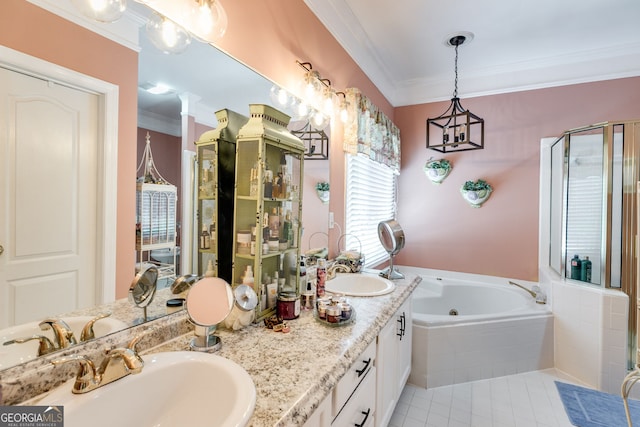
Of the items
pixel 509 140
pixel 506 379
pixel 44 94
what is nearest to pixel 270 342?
pixel 44 94

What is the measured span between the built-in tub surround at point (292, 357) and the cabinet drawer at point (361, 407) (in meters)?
0.19

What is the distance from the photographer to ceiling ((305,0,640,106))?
2162 millimetres

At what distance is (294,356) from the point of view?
0.95 meters

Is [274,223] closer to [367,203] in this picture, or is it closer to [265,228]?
[265,228]

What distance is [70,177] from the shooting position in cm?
79

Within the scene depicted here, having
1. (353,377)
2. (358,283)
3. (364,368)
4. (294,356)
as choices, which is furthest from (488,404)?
(294,356)

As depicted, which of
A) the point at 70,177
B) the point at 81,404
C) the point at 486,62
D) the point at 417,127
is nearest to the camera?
the point at 81,404

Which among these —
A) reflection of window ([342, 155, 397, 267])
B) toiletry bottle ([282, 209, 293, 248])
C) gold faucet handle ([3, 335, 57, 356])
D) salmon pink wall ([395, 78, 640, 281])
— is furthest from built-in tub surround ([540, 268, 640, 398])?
gold faucet handle ([3, 335, 57, 356])

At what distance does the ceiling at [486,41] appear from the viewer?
2.16 m

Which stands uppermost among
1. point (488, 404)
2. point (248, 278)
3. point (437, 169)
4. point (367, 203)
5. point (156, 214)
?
point (437, 169)

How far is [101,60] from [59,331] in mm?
729

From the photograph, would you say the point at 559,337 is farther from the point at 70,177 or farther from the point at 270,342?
the point at 70,177

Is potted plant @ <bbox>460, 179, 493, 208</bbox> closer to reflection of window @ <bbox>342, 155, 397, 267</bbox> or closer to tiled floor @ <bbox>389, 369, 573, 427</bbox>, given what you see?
reflection of window @ <bbox>342, 155, 397, 267</bbox>

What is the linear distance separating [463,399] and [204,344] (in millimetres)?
1976
